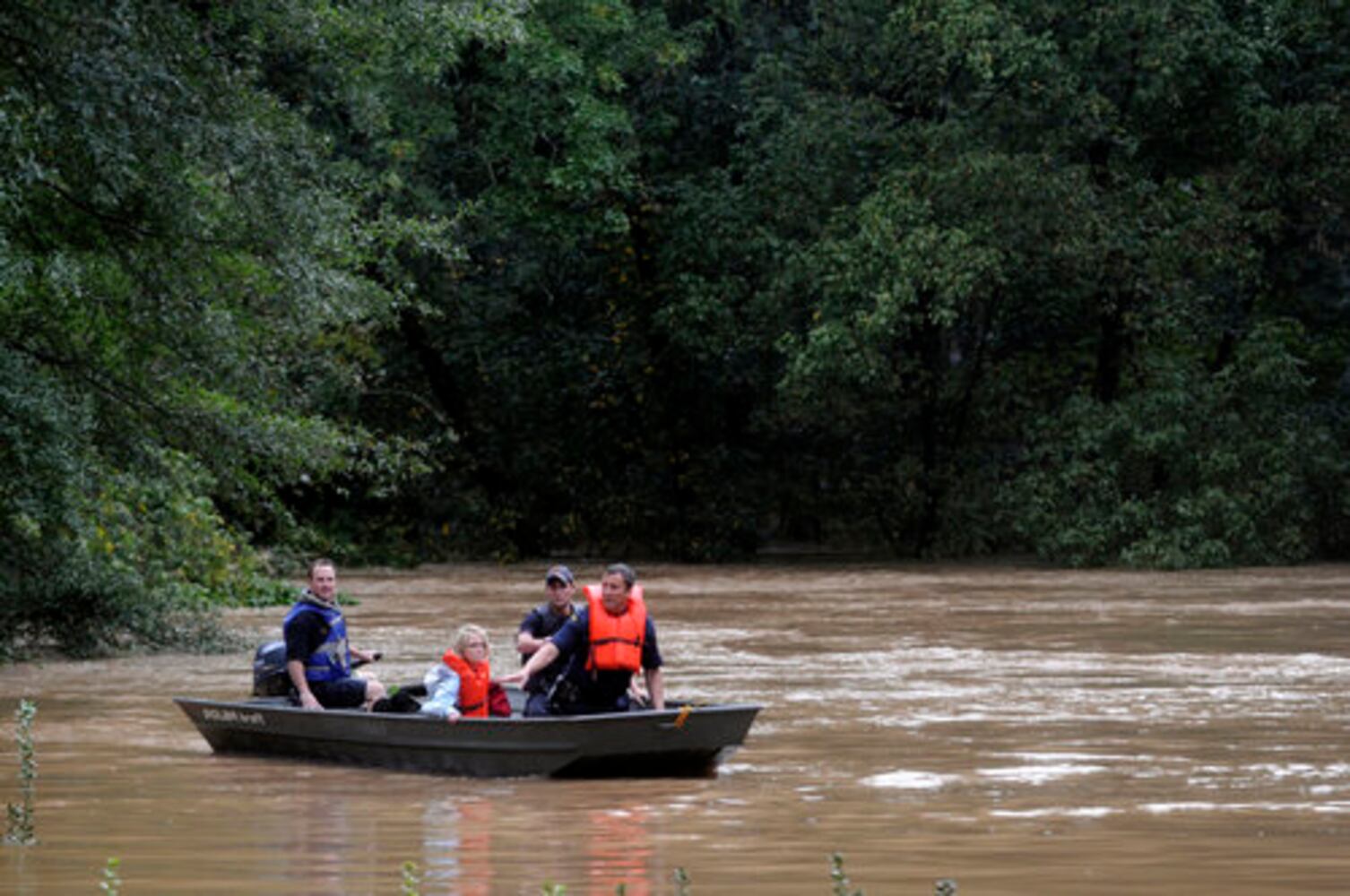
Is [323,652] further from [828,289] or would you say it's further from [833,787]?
[828,289]

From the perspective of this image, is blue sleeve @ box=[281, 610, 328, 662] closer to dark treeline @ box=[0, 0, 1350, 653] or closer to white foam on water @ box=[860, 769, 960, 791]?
white foam on water @ box=[860, 769, 960, 791]

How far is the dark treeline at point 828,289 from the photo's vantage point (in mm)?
35094

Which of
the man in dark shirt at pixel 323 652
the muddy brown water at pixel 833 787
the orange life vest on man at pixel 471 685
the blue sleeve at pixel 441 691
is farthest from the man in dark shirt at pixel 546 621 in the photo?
the man in dark shirt at pixel 323 652

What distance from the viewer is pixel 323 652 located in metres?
16.0

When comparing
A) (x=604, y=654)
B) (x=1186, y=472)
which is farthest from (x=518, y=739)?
(x=1186, y=472)

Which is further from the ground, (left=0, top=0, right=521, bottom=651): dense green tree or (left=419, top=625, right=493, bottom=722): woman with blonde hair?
(left=0, top=0, right=521, bottom=651): dense green tree

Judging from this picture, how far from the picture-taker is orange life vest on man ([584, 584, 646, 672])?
575 inches

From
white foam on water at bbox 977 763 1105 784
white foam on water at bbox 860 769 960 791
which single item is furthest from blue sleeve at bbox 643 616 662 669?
white foam on water at bbox 977 763 1105 784

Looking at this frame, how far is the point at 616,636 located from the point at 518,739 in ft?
3.15

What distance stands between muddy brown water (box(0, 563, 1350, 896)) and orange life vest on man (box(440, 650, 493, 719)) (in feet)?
2.49

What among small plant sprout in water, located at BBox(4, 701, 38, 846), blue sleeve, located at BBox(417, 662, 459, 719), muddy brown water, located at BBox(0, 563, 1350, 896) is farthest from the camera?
blue sleeve, located at BBox(417, 662, 459, 719)

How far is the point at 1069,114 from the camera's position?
36.0 meters

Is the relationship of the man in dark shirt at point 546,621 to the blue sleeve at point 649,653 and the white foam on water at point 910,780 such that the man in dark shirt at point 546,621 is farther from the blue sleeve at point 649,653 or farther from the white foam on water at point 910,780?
the white foam on water at point 910,780

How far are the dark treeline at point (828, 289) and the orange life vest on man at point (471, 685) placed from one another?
952cm
